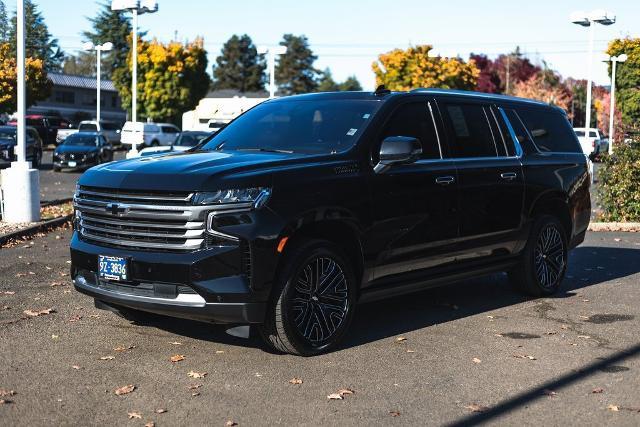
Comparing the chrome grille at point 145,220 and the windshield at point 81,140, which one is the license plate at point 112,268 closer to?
the chrome grille at point 145,220

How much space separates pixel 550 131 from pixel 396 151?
125 inches

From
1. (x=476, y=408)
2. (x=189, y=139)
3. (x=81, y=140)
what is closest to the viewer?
(x=476, y=408)

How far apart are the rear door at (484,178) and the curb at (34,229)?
7.08 m

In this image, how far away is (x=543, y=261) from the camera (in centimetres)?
880

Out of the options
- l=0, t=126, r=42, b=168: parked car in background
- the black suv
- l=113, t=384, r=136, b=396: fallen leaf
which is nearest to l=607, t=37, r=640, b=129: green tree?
l=0, t=126, r=42, b=168: parked car in background

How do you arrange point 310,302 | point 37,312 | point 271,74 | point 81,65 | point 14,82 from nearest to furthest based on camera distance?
point 310,302 < point 37,312 < point 271,74 < point 14,82 < point 81,65

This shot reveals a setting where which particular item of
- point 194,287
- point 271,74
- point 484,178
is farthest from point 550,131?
point 271,74

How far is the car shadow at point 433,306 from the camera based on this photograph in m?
6.99

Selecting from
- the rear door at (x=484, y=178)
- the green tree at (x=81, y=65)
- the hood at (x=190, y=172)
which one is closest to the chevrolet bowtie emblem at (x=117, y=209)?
the hood at (x=190, y=172)

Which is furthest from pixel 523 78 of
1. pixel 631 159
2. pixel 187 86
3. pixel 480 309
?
pixel 480 309

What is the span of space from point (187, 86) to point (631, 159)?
147ft

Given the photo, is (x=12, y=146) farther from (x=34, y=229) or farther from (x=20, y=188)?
(x=34, y=229)

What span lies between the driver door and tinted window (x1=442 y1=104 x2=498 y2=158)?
215 millimetres

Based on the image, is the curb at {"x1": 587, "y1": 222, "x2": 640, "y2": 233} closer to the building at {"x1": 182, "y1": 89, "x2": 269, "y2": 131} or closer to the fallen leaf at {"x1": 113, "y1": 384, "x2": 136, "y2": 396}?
the fallen leaf at {"x1": 113, "y1": 384, "x2": 136, "y2": 396}
